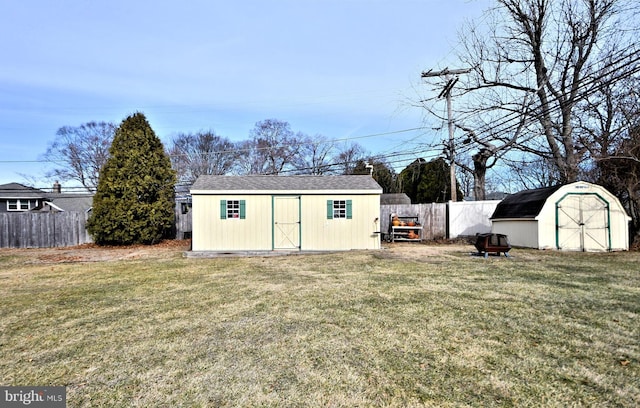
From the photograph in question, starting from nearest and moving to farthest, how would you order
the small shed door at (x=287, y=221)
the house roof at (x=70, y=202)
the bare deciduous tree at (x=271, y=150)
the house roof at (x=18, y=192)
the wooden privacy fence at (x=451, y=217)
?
the small shed door at (x=287, y=221)
the wooden privacy fence at (x=451, y=217)
the house roof at (x=18, y=192)
the house roof at (x=70, y=202)
the bare deciduous tree at (x=271, y=150)

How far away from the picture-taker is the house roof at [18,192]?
23444 mm

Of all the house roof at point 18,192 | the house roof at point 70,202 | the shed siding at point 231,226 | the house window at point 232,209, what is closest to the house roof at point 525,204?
the shed siding at point 231,226

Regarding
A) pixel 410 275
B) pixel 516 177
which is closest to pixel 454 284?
pixel 410 275

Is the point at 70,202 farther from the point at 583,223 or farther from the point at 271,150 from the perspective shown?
the point at 583,223

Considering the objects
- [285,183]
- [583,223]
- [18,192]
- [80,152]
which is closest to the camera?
[583,223]

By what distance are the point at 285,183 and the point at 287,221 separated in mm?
1481

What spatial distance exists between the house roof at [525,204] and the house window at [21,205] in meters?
29.7

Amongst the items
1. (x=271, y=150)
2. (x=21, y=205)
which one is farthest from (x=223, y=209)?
(x=21, y=205)

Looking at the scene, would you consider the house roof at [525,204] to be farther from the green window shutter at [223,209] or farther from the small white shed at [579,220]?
the green window shutter at [223,209]

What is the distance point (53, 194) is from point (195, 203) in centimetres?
2104

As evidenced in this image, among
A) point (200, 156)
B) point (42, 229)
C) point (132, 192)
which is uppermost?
point (200, 156)

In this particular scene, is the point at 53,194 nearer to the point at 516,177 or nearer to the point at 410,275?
the point at 410,275

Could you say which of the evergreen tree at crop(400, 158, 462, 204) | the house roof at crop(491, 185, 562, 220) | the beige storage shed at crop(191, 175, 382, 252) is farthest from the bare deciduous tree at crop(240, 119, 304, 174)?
the house roof at crop(491, 185, 562, 220)

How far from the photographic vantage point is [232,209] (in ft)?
37.1
